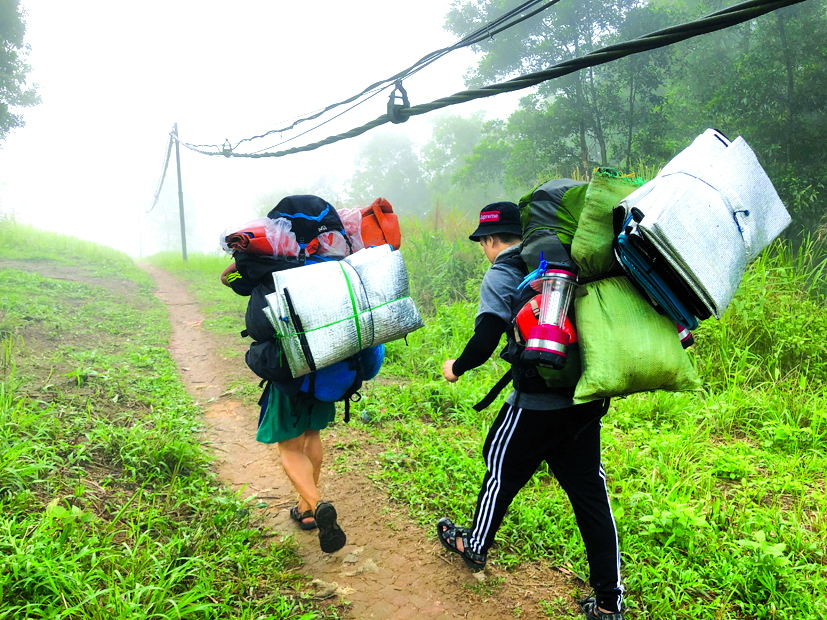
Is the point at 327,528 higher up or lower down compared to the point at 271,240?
lower down

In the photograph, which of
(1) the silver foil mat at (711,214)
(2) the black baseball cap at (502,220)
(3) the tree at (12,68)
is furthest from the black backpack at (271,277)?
(3) the tree at (12,68)

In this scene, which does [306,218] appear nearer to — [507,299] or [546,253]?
[507,299]

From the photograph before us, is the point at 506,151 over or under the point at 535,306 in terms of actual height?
over

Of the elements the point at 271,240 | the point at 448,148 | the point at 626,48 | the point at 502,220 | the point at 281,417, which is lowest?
the point at 281,417

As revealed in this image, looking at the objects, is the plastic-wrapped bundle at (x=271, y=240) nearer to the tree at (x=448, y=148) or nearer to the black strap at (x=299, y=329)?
the black strap at (x=299, y=329)

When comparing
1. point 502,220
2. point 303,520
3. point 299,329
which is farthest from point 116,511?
point 502,220

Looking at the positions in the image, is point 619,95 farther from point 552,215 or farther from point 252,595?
point 252,595

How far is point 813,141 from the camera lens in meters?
8.48

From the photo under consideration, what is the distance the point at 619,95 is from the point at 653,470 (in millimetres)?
13394

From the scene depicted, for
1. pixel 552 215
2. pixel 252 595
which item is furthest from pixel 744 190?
pixel 252 595

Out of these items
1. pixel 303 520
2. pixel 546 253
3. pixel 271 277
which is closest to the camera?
pixel 546 253

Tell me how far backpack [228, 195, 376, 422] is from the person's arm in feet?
1.85

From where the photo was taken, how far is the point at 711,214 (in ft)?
5.10

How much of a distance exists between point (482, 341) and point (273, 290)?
100 cm
